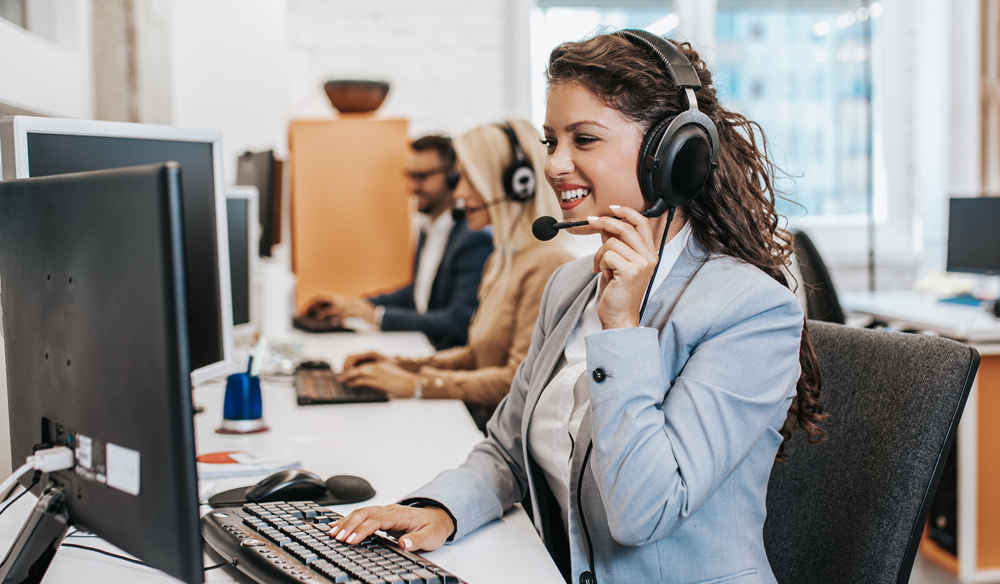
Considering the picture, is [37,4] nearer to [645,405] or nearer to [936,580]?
[645,405]

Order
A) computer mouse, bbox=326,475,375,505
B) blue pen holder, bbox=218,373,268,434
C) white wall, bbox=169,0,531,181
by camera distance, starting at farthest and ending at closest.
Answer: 1. white wall, bbox=169,0,531,181
2. blue pen holder, bbox=218,373,268,434
3. computer mouse, bbox=326,475,375,505

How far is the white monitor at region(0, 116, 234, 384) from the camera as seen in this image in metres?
0.94

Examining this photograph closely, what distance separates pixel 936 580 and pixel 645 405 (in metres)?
1.92

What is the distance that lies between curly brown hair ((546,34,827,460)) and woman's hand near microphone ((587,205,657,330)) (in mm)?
130

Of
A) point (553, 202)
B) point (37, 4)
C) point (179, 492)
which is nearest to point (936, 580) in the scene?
point (553, 202)

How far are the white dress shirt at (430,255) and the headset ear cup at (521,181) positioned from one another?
45.2 inches

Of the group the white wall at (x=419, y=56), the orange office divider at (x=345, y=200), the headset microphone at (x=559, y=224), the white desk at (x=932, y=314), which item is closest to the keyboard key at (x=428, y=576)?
the headset microphone at (x=559, y=224)

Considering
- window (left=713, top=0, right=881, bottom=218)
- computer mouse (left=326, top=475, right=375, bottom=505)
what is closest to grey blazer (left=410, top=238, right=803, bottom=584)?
computer mouse (left=326, top=475, right=375, bottom=505)

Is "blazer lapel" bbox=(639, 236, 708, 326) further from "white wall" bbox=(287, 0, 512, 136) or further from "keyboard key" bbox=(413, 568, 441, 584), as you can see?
"white wall" bbox=(287, 0, 512, 136)

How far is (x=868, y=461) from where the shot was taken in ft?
2.93

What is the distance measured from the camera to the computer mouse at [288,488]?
0.93m

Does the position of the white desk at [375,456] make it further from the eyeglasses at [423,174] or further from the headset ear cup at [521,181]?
the eyeglasses at [423,174]

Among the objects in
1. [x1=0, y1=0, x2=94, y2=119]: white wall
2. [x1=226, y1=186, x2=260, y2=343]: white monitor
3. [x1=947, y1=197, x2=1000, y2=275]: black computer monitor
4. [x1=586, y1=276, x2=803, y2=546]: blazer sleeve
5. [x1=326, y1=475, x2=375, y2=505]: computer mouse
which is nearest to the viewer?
[x1=586, y1=276, x2=803, y2=546]: blazer sleeve

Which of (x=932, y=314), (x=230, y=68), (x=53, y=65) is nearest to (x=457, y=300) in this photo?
(x=230, y=68)
